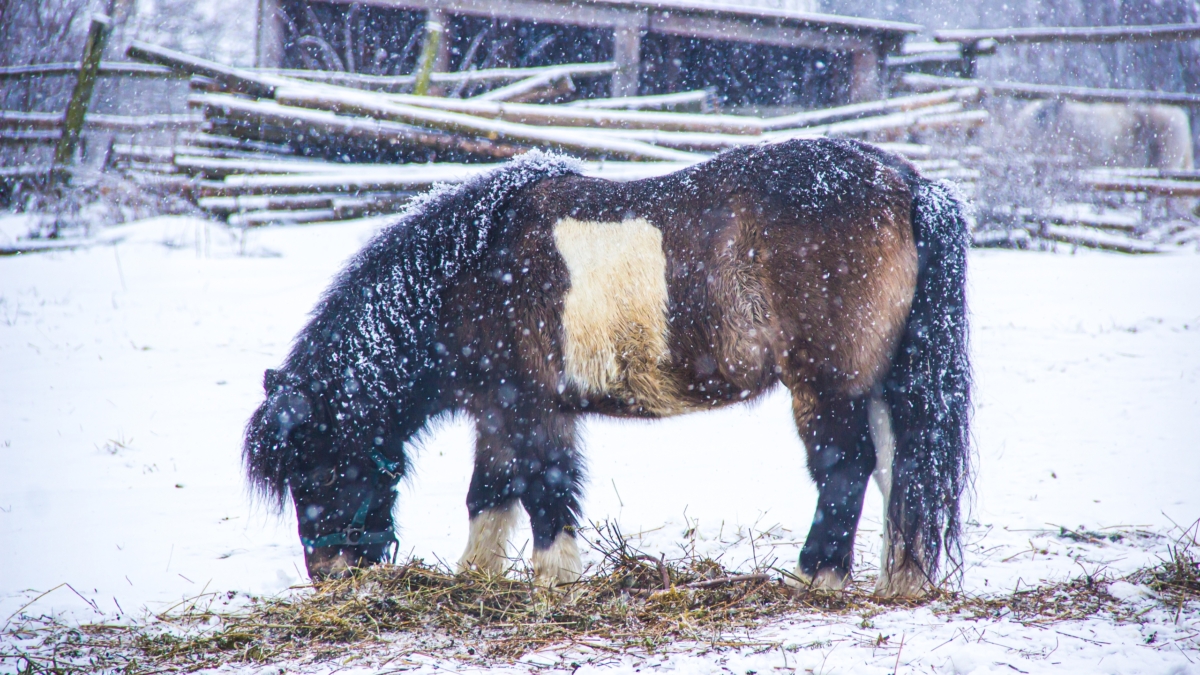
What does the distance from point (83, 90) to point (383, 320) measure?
33.8 ft

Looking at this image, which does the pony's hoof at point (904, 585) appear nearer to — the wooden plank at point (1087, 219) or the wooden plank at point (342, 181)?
the wooden plank at point (342, 181)

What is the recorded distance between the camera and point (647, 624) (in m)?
2.60

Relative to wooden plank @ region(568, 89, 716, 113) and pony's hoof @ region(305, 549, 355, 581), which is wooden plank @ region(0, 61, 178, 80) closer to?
wooden plank @ region(568, 89, 716, 113)

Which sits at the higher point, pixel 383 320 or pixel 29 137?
pixel 29 137

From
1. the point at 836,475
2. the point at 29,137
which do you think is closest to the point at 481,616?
the point at 836,475

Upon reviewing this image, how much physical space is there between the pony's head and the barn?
967 centimetres

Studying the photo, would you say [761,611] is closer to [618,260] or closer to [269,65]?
[618,260]

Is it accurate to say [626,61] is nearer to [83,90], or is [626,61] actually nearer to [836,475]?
[83,90]

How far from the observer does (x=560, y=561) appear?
3.24 m

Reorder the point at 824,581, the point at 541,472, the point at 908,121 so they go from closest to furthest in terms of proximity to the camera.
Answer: the point at 824,581, the point at 541,472, the point at 908,121

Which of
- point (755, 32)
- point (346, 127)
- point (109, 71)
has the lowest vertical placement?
point (346, 127)

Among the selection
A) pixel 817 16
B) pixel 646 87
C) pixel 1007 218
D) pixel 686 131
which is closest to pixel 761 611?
pixel 686 131

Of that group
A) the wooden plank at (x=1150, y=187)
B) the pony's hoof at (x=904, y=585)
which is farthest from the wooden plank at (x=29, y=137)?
the wooden plank at (x=1150, y=187)

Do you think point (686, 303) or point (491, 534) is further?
point (491, 534)
